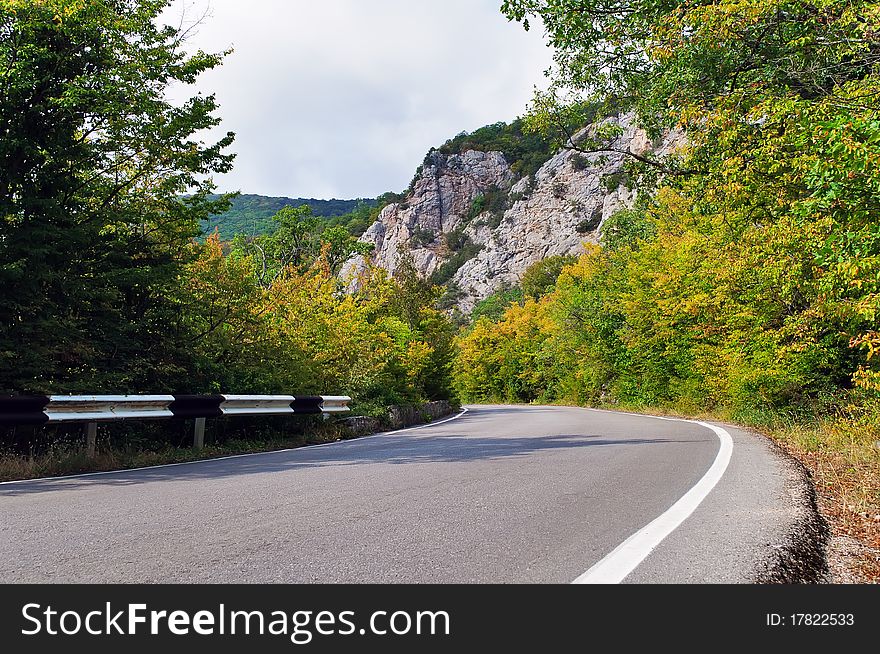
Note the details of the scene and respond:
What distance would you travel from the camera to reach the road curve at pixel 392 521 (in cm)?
357

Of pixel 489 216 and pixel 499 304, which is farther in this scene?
pixel 489 216

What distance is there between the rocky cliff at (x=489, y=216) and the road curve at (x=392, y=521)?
85.8 m

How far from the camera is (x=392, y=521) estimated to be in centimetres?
477

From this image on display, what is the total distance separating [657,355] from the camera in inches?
1145

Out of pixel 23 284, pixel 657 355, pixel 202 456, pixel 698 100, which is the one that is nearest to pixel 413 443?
pixel 202 456

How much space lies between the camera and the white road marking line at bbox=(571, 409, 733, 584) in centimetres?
346

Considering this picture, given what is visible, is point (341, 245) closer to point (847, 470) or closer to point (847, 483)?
point (847, 470)

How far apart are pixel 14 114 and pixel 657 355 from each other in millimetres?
25214

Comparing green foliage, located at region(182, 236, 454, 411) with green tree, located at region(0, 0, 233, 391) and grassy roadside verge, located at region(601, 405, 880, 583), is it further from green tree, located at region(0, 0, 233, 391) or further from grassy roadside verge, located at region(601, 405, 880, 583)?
grassy roadside verge, located at region(601, 405, 880, 583)

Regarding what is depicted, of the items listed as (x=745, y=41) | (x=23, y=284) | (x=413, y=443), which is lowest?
(x=413, y=443)

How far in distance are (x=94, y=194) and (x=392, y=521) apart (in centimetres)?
946

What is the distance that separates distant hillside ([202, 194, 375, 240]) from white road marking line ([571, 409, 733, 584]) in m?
10.0

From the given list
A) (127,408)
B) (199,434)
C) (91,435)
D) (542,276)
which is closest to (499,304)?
(542,276)

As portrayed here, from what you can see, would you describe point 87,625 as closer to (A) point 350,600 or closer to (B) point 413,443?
(A) point 350,600
